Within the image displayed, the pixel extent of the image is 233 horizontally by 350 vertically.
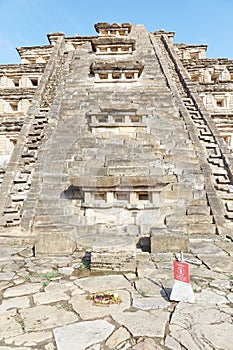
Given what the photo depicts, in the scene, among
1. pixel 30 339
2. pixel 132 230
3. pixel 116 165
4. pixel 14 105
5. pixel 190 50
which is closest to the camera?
pixel 30 339

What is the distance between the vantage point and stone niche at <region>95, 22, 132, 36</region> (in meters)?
24.3

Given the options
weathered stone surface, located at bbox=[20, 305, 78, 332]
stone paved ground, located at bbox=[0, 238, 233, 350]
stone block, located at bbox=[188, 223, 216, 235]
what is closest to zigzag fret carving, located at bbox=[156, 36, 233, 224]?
stone block, located at bbox=[188, 223, 216, 235]

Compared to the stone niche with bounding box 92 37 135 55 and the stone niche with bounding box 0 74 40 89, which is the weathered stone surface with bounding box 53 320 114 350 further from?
the stone niche with bounding box 92 37 135 55

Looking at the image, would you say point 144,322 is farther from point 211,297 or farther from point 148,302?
point 211,297

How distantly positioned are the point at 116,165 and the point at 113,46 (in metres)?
15.5

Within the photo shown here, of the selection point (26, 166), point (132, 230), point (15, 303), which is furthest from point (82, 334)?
point (26, 166)

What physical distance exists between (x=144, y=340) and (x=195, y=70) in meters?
20.6

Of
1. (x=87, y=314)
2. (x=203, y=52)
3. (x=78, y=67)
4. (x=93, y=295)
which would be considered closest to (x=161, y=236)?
(x=93, y=295)

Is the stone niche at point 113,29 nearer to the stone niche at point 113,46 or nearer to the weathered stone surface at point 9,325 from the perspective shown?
the stone niche at point 113,46

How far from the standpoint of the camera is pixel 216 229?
7.73 meters

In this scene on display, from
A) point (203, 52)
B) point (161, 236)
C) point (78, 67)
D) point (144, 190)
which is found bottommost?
point (161, 236)

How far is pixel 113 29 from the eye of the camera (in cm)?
2456

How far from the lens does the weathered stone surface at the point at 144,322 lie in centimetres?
319

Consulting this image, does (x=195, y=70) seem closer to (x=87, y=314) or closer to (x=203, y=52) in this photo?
(x=203, y=52)
